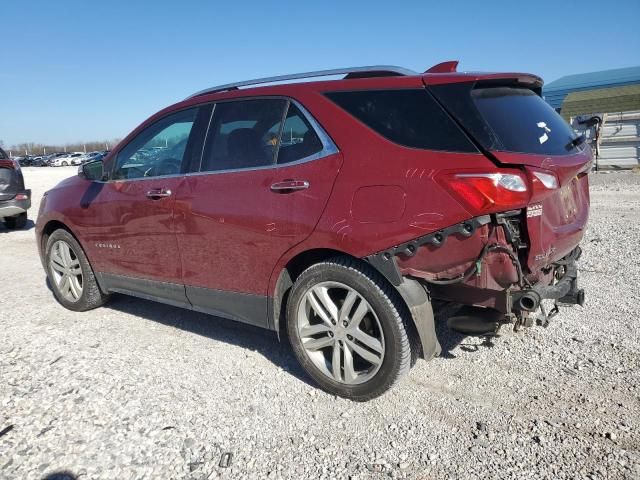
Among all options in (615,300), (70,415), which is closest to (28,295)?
(70,415)

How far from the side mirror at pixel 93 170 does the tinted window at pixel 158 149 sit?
19 cm

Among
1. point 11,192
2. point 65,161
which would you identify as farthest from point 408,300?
point 65,161

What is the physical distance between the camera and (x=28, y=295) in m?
5.58

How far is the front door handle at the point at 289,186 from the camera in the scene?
311 cm

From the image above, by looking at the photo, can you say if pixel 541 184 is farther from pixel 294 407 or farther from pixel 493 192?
pixel 294 407

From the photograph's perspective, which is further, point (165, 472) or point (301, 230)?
point (301, 230)

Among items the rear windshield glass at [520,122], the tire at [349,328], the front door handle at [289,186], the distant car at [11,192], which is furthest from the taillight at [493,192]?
the distant car at [11,192]

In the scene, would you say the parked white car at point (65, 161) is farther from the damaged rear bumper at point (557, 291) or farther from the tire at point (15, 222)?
the damaged rear bumper at point (557, 291)

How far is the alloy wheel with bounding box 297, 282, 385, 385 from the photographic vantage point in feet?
9.94

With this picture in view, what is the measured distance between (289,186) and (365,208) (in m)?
0.55

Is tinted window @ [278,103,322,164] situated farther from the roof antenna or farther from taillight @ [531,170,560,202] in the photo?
taillight @ [531,170,560,202]

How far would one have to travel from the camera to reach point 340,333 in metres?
3.12

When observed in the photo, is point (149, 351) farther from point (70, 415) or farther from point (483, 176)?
point (483, 176)

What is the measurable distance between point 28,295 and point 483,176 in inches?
200
